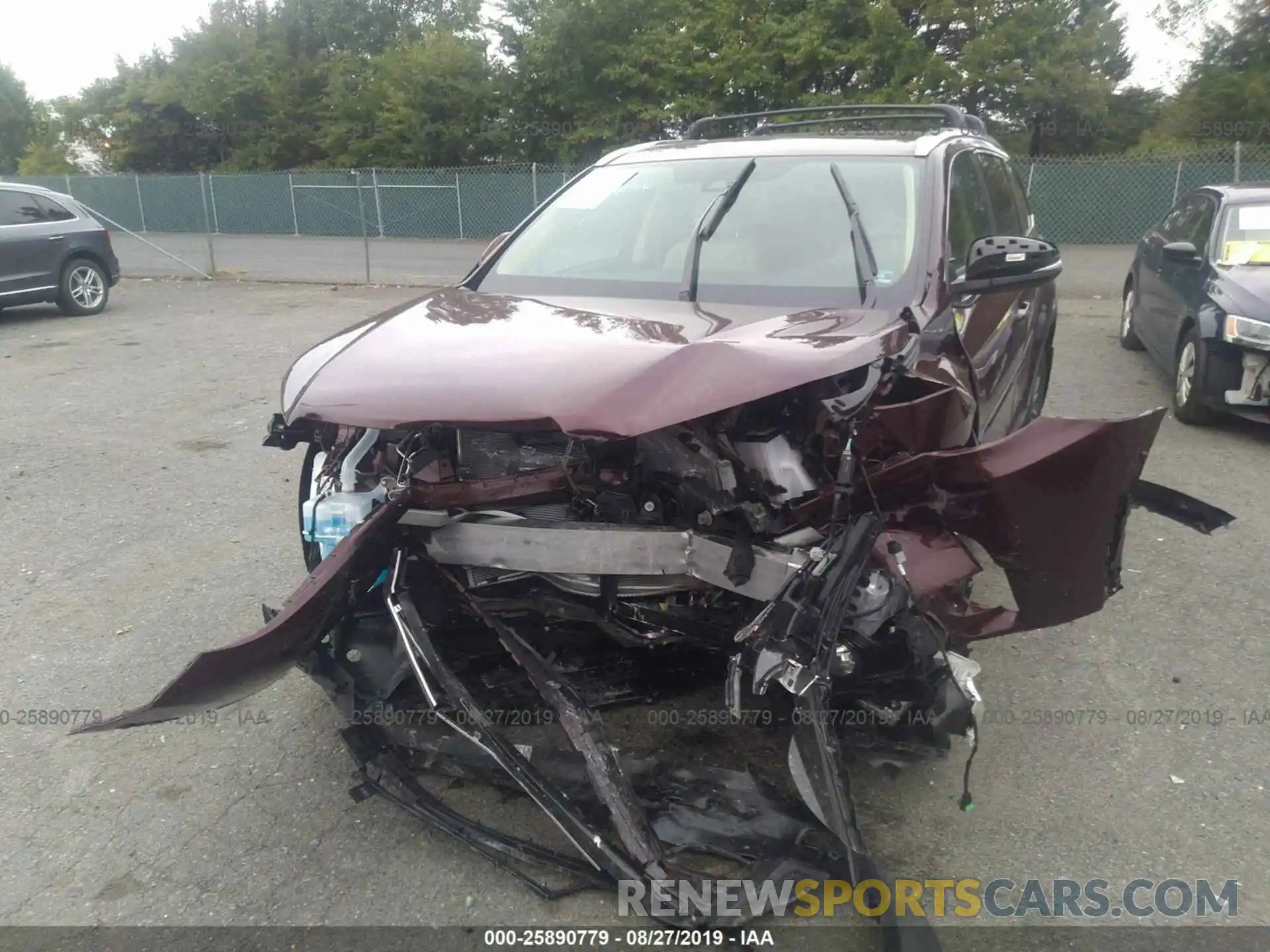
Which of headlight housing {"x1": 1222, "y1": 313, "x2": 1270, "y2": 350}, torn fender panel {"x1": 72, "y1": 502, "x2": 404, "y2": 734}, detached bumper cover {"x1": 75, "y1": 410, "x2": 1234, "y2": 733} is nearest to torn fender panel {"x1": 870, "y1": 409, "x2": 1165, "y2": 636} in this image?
detached bumper cover {"x1": 75, "y1": 410, "x2": 1234, "y2": 733}

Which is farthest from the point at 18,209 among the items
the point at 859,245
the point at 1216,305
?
the point at 1216,305

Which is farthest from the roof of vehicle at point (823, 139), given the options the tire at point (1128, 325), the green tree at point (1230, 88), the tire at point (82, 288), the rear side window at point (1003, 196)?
the green tree at point (1230, 88)

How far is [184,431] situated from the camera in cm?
707

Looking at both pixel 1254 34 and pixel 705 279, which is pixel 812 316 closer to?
pixel 705 279

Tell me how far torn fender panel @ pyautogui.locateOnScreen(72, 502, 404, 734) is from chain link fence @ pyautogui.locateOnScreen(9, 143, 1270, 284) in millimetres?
13183

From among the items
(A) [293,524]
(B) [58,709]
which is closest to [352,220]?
(A) [293,524]

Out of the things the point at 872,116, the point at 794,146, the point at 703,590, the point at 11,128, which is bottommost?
the point at 703,590

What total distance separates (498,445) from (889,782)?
1.60m

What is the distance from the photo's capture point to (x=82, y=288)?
495 inches

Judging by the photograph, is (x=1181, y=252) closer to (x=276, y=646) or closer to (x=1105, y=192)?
(x=276, y=646)

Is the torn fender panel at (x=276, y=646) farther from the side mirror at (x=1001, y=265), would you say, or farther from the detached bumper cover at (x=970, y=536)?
the side mirror at (x=1001, y=265)

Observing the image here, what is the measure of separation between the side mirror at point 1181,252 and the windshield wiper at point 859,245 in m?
4.26

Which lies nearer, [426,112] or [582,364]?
[582,364]

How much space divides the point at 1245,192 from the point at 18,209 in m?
12.6
